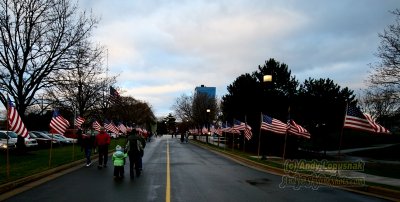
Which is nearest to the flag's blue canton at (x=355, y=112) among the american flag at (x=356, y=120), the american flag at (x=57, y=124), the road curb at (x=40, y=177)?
the american flag at (x=356, y=120)

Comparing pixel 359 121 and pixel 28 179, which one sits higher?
pixel 359 121

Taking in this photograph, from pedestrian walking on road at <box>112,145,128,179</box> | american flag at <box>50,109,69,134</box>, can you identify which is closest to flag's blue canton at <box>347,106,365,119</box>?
pedestrian walking on road at <box>112,145,128,179</box>

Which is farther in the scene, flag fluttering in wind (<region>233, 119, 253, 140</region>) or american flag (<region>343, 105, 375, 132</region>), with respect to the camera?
flag fluttering in wind (<region>233, 119, 253, 140</region>)

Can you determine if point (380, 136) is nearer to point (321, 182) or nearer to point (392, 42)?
point (392, 42)

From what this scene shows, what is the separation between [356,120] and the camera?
18.2 m

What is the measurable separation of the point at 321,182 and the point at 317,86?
39.8 metres

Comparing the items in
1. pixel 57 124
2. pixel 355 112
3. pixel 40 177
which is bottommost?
pixel 40 177

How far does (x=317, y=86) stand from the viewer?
182ft

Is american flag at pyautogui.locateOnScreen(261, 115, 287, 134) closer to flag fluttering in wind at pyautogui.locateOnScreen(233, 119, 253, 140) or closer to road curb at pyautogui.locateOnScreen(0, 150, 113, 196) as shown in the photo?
flag fluttering in wind at pyautogui.locateOnScreen(233, 119, 253, 140)

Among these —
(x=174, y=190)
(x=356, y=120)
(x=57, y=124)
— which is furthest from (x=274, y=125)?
(x=174, y=190)

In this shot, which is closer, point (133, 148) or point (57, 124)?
point (133, 148)

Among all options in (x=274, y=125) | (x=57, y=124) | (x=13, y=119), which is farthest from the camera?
(x=274, y=125)

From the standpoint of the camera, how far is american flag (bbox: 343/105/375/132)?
17.9 m

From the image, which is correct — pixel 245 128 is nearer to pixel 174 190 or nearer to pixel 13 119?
pixel 13 119
